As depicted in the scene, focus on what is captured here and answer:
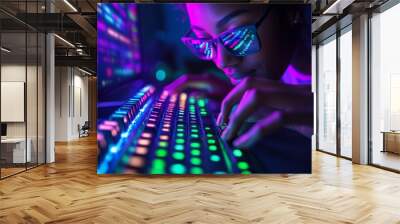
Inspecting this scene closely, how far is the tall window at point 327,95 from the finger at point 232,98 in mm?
4519

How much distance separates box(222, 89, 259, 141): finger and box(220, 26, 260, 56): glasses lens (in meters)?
0.73

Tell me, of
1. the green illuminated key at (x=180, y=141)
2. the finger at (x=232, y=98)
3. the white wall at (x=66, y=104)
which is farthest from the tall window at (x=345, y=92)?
the white wall at (x=66, y=104)

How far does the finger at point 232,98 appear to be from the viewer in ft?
20.4

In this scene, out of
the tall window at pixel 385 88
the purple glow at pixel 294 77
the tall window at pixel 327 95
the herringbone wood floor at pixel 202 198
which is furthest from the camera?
the tall window at pixel 327 95

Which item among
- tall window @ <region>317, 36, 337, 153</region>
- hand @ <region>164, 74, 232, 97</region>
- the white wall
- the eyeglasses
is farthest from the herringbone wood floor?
the white wall

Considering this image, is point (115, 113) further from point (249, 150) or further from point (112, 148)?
point (249, 150)

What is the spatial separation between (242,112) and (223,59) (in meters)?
1.00

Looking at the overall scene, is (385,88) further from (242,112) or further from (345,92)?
(242,112)

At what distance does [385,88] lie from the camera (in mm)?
7281

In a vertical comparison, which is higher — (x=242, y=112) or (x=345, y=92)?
(x=345, y=92)

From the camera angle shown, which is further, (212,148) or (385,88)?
(385,88)

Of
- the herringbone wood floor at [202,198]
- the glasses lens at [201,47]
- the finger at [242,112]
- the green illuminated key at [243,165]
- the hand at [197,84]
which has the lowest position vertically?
the herringbone wood floor at [202,198]

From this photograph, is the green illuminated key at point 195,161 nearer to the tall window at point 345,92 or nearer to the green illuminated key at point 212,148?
the green illuminated key at point 212,148

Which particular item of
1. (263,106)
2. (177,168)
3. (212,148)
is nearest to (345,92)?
(263,106)
